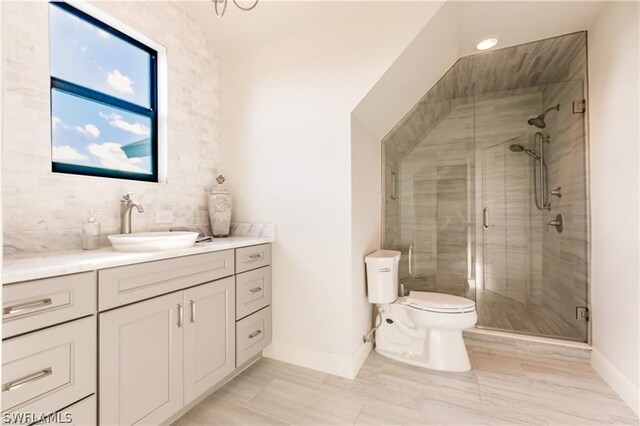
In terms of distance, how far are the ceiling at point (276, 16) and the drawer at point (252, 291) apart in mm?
1749

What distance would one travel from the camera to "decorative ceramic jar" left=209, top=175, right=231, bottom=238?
2.33 metres

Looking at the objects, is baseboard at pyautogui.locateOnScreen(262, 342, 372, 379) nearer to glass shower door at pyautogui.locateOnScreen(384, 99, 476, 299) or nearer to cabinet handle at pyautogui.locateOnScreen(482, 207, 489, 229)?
glass shower door at pyautogui.locateOnScreen(384, 99, 476, 299)

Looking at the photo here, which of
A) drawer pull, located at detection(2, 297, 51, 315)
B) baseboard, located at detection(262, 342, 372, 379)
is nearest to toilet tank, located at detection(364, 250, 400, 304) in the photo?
baseboard, located at detection(262, 342, 372, 379)

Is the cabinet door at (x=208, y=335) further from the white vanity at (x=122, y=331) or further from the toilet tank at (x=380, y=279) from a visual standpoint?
the toilet tank at (x=380, y=279)

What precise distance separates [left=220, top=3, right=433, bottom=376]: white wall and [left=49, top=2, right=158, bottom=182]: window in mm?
673

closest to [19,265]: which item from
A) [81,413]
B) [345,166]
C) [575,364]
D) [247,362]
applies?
[81,413]

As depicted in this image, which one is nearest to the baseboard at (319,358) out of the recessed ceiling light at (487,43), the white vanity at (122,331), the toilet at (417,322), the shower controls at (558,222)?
the toilet at (417,322)

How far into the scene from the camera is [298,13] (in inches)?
84.7

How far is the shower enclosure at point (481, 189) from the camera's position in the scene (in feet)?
9.34

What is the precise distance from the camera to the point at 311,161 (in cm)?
220

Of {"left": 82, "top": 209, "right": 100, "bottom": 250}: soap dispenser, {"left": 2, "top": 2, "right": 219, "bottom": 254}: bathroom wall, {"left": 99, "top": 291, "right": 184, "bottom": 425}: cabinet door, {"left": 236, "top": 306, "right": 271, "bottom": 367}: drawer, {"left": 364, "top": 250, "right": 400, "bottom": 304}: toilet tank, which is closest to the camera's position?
{"left": 99, "top": 291, "right": 184, "bottom": 425}: cabinet door

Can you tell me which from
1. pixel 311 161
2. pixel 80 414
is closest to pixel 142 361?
pixel 80 414

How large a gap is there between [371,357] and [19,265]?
6.94 ft

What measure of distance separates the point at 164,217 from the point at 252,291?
80 cm
